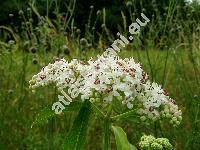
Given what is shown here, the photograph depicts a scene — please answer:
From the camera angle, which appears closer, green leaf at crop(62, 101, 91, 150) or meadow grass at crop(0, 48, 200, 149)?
green leaf at crop(62, 101, 91, 150)

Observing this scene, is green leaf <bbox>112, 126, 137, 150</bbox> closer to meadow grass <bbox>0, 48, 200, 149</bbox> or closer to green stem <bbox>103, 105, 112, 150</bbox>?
green stem <bbox>103, 105, 112, 150</bbox>

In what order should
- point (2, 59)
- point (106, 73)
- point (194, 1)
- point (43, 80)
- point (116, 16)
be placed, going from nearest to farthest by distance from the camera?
point (106, 73)
point (43, 80)
point (194, 1)
point (2, 59)
point (116, 16)

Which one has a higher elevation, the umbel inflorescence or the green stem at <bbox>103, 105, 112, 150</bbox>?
the umbel inflorescence

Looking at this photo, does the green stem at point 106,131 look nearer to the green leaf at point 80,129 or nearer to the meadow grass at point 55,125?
the green leaf at point 80,129

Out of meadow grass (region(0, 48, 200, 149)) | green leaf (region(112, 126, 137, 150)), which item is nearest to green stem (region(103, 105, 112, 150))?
green leaf (region(112, 126, 137, 150))

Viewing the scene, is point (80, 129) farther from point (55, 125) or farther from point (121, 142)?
point (55, 125)

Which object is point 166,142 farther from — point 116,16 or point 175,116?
point 116,16

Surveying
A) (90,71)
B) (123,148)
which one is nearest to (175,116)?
(123,148)

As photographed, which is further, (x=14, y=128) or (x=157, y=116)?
(x=14, y=128)

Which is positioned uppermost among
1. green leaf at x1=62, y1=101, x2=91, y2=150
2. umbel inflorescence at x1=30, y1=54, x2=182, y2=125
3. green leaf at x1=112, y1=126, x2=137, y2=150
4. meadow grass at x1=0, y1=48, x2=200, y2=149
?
meadow grass at x1=0, y1=48, x2=200, y2=149
